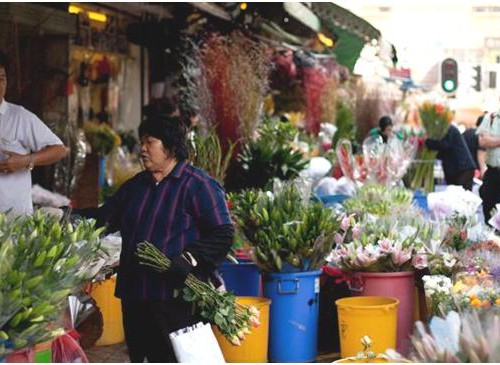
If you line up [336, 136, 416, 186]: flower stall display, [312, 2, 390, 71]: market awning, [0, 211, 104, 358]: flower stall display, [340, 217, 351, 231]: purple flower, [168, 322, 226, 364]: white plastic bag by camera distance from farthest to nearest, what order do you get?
[312, 2, 390, 71]: market awning → [336, 136, 416, 186]: flower stall display → [340, 217, 351, 231]: purple flower → [168, 322, 226, 364]: white plastic bag → [0, 211, 104, 358]: flower stall display

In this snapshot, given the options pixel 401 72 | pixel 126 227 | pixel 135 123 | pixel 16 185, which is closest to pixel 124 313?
pixel 126 227

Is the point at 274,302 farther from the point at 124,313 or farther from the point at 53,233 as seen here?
the point at 53,233

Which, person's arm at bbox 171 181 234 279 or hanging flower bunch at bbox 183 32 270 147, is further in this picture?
hanging flower bunch at bbox 183 32 270 147

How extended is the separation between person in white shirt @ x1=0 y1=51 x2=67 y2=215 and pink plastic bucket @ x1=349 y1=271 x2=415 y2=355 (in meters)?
1.90

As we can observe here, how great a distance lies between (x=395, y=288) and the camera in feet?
17.2

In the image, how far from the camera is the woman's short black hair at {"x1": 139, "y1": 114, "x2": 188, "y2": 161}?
4121 mm

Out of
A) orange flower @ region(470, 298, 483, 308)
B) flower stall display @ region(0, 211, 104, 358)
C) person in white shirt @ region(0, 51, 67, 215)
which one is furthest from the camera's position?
person in white shirt @ region(0, 51, 67, 215)

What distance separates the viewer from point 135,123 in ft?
39.7

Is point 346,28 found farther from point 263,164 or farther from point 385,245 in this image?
point 385,245

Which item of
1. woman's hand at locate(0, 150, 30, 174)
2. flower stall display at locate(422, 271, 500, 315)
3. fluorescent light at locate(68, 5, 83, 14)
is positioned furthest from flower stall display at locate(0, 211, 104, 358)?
fluorescent light at locate(68, 5, 83, 14)

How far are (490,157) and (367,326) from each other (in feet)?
10.1

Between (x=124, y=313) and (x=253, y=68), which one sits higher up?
(x=253, y=68)

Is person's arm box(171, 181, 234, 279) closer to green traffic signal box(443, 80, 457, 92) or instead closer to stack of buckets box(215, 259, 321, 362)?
stack of buckets box(215, 259, 321, 362)

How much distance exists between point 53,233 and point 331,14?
7.97 meters
